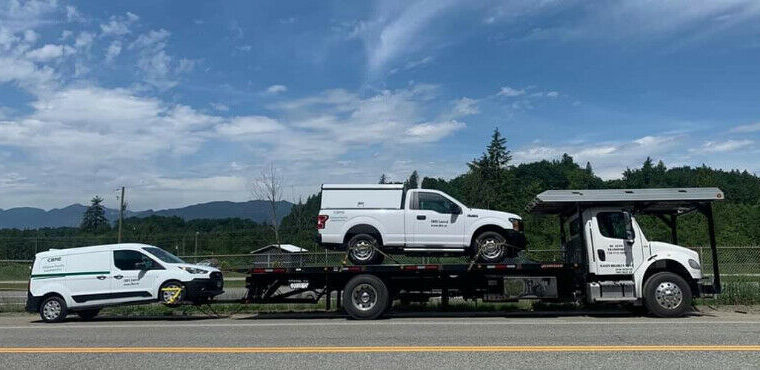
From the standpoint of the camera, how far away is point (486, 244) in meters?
13.8

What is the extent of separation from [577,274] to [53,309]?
1180cm

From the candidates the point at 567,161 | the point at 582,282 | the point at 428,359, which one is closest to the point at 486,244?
the point at 582,282

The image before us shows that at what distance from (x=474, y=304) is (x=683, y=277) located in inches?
201

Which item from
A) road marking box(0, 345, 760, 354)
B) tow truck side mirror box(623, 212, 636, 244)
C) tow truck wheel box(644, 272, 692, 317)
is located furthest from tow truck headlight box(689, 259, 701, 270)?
road marking box(0, 345, 760, 354)

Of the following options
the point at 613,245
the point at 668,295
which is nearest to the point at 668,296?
the point at 668,295

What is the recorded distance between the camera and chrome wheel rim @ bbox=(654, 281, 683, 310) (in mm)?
12609

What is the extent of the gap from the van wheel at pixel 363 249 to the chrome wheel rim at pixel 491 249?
225cm

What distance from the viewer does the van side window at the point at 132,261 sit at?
14.6 m

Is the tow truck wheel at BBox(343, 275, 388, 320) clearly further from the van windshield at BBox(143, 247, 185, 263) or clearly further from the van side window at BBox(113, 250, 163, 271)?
the van side window at BBox(113, 250, 163, 271)

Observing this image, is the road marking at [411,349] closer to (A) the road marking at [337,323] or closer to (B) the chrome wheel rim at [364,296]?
(A) the road marking at [337,323]

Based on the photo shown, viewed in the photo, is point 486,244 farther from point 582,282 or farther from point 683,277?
point 683,277

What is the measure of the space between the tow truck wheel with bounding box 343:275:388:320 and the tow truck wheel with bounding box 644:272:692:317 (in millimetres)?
5303

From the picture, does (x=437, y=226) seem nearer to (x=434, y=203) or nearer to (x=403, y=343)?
(x=434, y=203)

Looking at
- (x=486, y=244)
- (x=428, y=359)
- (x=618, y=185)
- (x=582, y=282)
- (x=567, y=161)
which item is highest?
(x=567, y=161)
